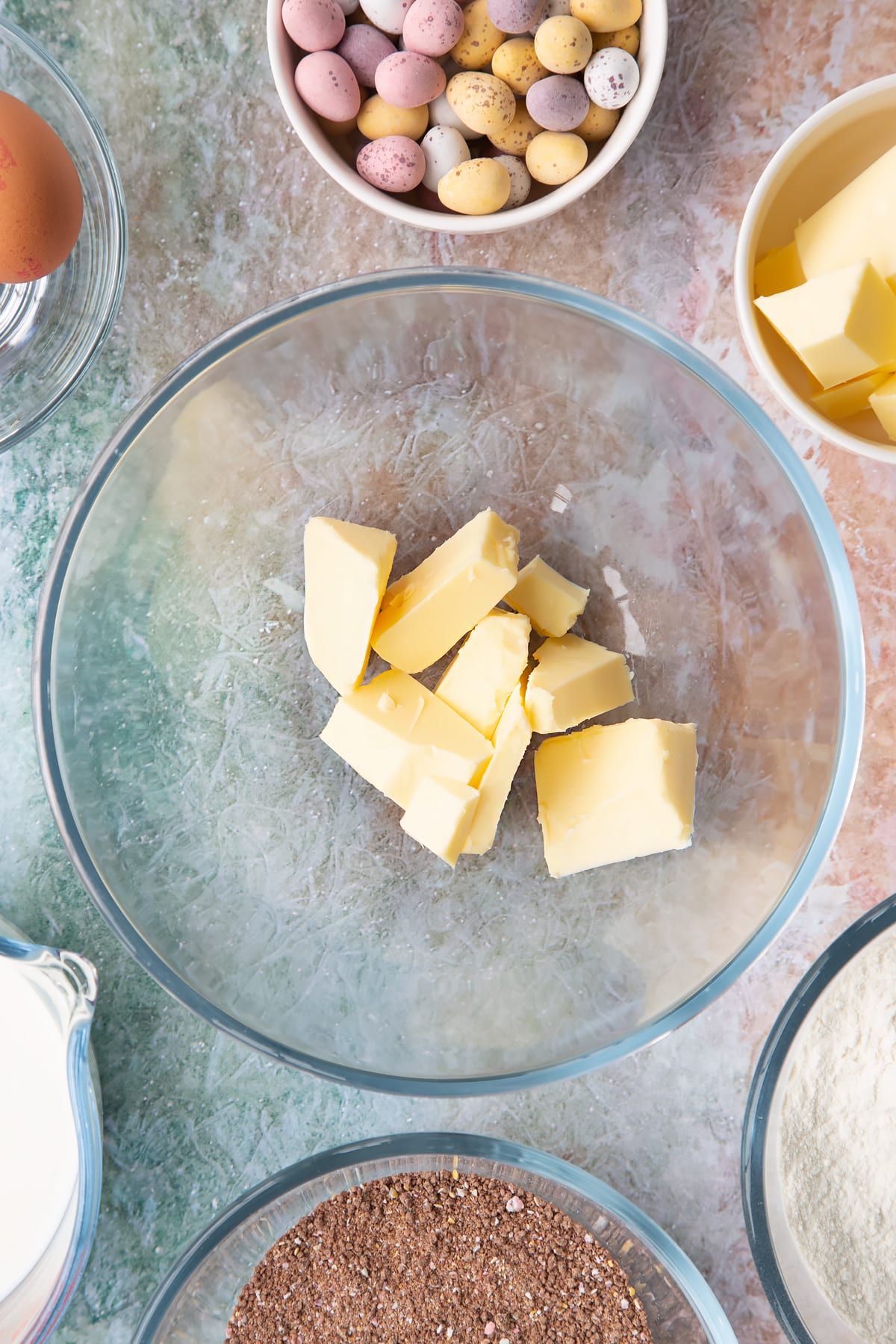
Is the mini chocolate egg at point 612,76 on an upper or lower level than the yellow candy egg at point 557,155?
upper

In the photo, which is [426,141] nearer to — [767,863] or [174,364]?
[174,364]

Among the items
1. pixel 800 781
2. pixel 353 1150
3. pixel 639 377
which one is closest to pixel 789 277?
pixel 639 377

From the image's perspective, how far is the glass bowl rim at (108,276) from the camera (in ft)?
3.00

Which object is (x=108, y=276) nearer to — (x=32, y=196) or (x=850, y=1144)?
(x=32, y=196)

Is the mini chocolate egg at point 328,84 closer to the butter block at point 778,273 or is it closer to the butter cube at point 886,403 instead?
the butter block at point 778,273

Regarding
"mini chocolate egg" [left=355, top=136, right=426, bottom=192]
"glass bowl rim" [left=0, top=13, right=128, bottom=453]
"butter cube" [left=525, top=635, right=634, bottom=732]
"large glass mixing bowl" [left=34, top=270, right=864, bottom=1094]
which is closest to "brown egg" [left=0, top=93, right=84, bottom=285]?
"glass bowl rim" [left=0, top=13, right=128, bottom=453]

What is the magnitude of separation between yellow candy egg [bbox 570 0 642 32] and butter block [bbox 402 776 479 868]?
678mm

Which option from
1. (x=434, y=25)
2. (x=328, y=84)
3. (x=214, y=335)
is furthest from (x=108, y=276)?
(x=434, y=25)

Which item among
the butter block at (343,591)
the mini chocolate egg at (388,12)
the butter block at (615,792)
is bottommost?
the butter block at (615,792)

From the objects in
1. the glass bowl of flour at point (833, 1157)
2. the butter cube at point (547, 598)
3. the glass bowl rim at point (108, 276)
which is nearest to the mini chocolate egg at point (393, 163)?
the glass bowl rim at point (108, 276)

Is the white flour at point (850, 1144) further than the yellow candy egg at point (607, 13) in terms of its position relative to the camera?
Yes

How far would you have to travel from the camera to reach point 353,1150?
979 mm

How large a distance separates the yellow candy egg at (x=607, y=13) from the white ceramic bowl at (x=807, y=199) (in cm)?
18

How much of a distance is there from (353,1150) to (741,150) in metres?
1.08
